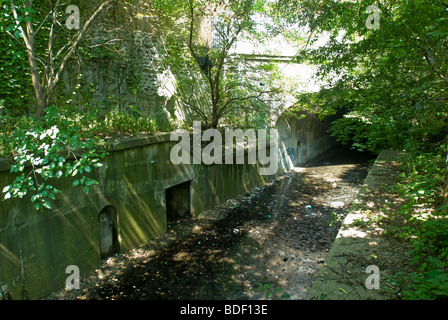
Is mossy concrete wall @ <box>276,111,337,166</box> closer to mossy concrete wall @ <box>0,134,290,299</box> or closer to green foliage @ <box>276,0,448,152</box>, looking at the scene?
green foliage @ <box>276,0,448,152</box>

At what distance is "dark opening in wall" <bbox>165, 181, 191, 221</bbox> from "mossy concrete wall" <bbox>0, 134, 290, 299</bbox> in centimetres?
18

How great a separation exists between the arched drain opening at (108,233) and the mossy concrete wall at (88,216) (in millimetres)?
80

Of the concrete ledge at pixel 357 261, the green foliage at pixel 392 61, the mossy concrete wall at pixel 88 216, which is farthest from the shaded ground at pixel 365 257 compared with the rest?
the mossy concrete wall at pixel 88 216

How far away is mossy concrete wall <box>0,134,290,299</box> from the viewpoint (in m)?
4.74

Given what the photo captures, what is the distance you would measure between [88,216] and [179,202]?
3396mm

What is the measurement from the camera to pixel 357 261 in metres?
3.55

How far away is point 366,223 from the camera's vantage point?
450 centimetres

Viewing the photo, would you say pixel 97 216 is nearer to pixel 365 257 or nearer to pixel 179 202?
pixel 179 202

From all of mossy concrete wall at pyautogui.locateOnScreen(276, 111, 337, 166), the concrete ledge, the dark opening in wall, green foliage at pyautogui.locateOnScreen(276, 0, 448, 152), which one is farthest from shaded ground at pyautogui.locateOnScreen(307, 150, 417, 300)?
mossy concrete wall at pyautogui.locateOnScreen(276, 111, 337, 166)

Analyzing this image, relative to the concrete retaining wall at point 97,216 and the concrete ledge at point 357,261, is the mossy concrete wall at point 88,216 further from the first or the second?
the concrete ledge at point 357,261

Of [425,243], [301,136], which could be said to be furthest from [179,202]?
[301,136]

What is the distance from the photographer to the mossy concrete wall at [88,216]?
4.74 metres
